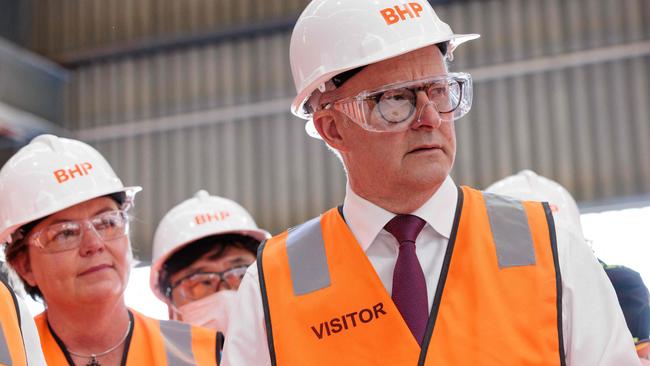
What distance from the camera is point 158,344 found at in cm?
427

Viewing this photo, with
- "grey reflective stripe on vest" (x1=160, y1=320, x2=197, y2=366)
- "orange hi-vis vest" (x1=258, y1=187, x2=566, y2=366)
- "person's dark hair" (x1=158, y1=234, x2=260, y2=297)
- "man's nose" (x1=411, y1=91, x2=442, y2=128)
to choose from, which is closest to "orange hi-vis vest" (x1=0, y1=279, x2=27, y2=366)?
"orange hi-vis vest" (x1=258, y1=187, x2=566, y2=366)

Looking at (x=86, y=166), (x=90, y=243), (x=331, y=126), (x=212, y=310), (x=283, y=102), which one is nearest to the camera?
(x=331, y=126)

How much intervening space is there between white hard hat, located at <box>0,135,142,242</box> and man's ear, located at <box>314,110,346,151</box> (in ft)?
5.11

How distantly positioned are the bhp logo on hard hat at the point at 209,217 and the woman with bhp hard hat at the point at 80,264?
4.14ft

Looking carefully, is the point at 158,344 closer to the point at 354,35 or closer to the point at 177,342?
the point at 177,342

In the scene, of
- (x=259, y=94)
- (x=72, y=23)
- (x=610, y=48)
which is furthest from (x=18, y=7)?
(x=610, y=48)

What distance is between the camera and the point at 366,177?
292 centimetres

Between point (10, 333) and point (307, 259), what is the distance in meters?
0.84

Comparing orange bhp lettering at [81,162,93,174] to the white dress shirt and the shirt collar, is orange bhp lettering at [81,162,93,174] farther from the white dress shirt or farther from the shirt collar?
the shirt collar

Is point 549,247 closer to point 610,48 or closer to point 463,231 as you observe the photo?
point 463,231

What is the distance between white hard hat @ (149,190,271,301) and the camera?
224 inches

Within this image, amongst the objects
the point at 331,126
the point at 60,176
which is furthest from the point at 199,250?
the point at 331,126

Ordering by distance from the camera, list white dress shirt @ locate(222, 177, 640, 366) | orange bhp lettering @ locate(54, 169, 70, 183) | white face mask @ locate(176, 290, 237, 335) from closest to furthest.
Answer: white dress shirt @ locate(222, 177, 640, 366) → orange bhp lettering @ locate(54, 169, 70, 183) → white face mask @ locate(176, 290, 237, 335)

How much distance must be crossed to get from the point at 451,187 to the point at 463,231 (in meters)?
0.14
